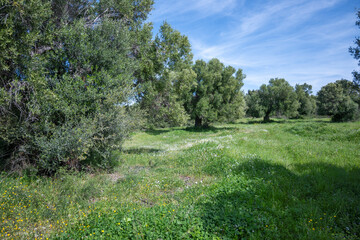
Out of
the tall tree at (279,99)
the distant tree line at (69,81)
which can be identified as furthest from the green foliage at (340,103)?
the distant tree line at (69,81)

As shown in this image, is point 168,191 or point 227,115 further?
point 227,115

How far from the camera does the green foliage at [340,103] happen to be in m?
42.1

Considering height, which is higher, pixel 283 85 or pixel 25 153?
pixel 283 85

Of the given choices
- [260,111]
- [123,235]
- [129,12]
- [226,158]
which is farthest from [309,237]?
[260,111]

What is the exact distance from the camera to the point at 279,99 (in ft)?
169

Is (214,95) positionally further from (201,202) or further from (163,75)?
(201,202)

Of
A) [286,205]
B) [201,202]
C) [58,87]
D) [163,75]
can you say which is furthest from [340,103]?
[58,87]

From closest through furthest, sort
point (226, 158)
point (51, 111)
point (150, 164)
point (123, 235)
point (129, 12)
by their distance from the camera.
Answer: point (123, 235) < point (51, 111) < point (226, 158) < point (150, 164) < point (129, 12)

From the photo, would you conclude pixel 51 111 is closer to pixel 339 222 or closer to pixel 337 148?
pixel 339 222

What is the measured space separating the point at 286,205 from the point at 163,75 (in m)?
11.8

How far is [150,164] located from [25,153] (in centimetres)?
634

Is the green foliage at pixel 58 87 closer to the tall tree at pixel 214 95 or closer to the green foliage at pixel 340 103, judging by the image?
the tall tree at pixel 214 95

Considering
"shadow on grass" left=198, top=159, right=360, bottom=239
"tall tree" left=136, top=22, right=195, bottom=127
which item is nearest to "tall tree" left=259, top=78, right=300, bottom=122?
"tall tree" left=136, top=22, right=195, bottom=127

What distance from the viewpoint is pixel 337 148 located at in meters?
12.5
